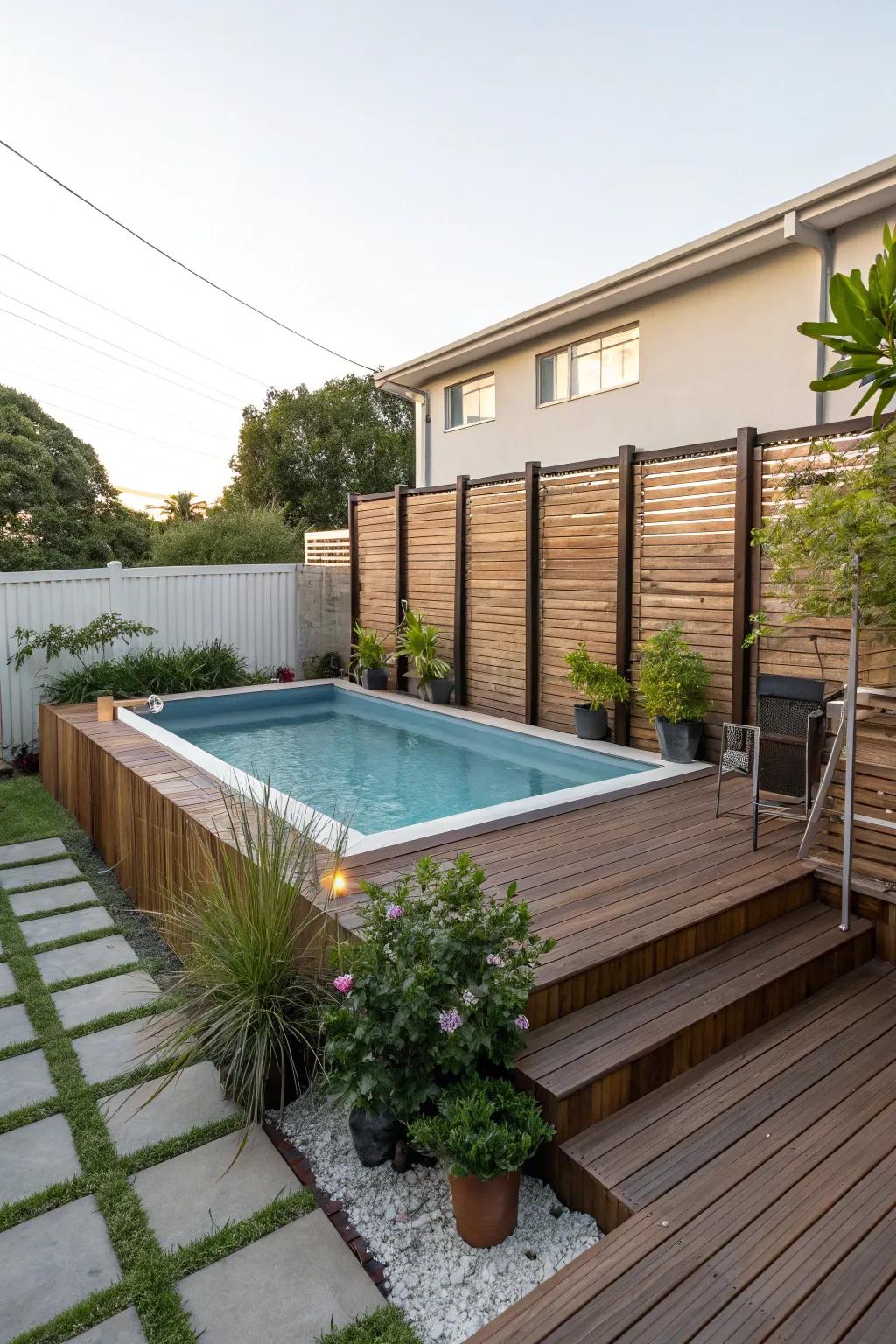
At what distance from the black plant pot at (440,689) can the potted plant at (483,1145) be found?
22.3 ft

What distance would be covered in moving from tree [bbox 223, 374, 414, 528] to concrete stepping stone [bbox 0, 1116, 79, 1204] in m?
23.9

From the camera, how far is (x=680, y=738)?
6.10m

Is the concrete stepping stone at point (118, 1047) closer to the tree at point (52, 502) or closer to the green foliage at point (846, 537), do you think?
the green foliage at point (846, 537)

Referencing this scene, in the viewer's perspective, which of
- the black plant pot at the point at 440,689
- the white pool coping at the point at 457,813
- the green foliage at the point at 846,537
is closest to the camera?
the green foliage at the point at 846,537

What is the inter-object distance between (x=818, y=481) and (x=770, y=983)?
2.77 meters

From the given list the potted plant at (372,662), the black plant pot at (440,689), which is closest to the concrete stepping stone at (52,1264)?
the black plant pot at (440,689)

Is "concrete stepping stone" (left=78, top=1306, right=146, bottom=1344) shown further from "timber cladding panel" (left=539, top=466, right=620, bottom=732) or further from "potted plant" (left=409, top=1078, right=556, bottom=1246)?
"timber cladding panel" (left=539, top=466, right=620, bottom=732)

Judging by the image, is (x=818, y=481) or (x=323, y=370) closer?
(x=818, y=481)

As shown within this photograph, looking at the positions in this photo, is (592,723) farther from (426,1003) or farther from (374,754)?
(426,1003)

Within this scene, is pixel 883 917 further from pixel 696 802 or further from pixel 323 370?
pixel 323 370

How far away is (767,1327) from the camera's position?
180 cm

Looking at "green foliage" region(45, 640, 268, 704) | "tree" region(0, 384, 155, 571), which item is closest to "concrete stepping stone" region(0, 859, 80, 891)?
"green foliage" region(45, 640, 268, 704)

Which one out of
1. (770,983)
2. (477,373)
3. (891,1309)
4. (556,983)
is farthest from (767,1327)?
(477,373)

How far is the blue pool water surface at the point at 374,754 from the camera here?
6.25 meters
